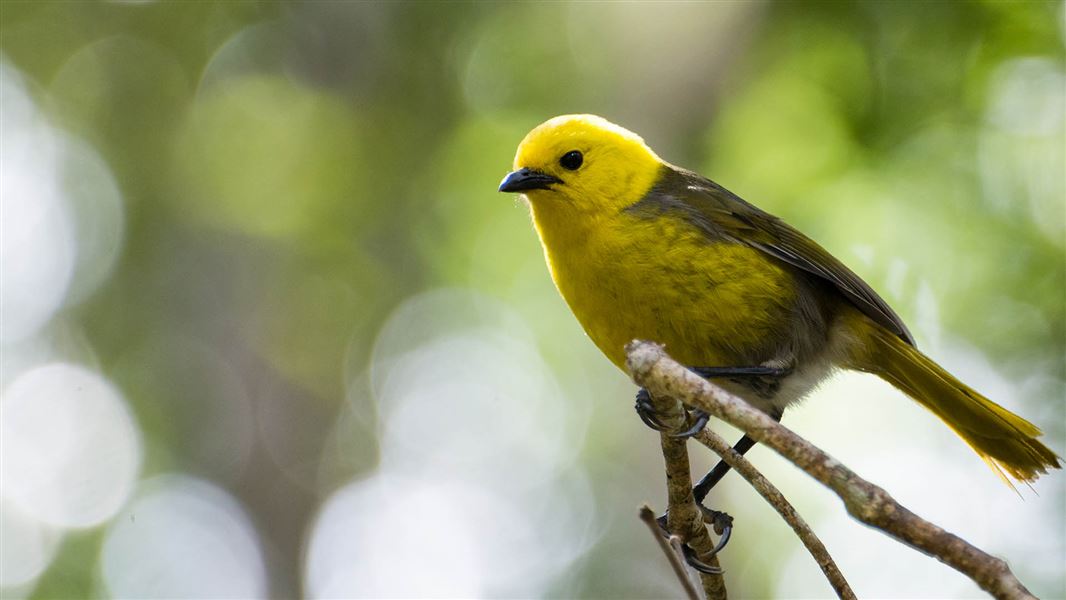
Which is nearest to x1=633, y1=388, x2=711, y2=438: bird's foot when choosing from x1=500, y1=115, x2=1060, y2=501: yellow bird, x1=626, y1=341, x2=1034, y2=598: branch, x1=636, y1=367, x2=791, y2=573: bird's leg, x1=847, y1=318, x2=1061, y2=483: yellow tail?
x1=636, y1=367, x2=791, y2=573: bird's leg

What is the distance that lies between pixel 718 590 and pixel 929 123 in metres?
4.60

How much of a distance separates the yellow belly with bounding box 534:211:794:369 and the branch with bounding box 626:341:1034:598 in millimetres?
1554

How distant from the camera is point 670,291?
392cm

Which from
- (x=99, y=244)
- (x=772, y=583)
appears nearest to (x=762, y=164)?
(x=772, y=583)

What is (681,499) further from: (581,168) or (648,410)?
(581,168)

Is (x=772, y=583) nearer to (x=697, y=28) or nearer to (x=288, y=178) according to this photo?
(x=697, y=28)

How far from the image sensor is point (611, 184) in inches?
174

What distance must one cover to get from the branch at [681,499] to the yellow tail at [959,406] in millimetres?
1423

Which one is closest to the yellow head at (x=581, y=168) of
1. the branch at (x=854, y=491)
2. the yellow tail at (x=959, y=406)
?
the yellow tail at (x=959, y=406)

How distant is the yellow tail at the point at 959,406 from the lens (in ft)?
13.3

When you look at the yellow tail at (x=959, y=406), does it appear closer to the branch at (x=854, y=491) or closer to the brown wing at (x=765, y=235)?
the brown wing at (x=765, y=235)

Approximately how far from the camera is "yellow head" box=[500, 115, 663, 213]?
4.37 metres

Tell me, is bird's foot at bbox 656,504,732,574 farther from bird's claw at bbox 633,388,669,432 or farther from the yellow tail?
the yellow tail

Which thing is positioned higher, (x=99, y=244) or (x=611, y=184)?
(x=611, y=184)
